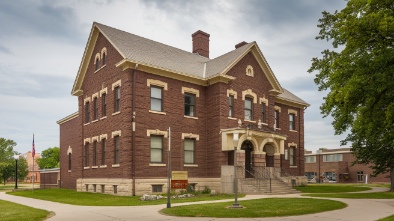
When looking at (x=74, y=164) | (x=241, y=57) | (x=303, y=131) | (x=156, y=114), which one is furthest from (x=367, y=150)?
(x=74, y=164)

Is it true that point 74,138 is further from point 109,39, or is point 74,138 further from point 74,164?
point 109,39

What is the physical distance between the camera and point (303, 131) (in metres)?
39.8

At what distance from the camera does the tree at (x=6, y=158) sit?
59.9 meters

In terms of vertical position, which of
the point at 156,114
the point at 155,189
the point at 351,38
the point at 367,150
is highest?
the point at 351,38

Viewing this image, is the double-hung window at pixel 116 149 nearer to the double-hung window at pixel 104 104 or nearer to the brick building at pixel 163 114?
the brick building at pixel 163 114

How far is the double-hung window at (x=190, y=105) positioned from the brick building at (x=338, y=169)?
48.1 metres

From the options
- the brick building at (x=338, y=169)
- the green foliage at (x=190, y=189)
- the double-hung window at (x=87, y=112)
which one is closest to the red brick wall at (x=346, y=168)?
the brick building at (x=338, y=169)

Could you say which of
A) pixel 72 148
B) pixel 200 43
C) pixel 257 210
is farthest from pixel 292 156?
pixel 257 210

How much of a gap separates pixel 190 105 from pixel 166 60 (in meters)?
3.76

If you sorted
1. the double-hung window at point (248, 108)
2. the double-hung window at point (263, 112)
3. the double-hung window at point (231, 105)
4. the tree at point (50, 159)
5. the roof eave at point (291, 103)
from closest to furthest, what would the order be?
the double-hung window at point (231, 105)
the double-hung window at point (248, 108)
the double-hung window at point (263, 112)
the roof eave at point (291, 103)
the tree at point (50, 159)

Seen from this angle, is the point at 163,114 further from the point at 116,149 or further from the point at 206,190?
the point at 206,190

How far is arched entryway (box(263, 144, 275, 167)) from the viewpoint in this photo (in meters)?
30.5

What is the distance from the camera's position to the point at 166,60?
2798cm

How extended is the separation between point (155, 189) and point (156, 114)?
16.4 feet
